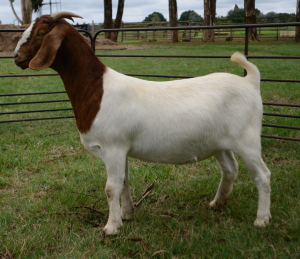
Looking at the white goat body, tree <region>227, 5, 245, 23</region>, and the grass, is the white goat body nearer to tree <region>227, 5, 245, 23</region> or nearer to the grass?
the grass

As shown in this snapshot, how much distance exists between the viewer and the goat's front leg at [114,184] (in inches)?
110

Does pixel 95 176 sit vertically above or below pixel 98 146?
below

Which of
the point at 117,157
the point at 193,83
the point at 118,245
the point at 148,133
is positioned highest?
the point at 193,83

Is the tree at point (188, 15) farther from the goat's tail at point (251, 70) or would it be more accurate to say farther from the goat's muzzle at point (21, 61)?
the goat's muzzle at point (21, 61)

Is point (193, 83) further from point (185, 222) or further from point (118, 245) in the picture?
point (118, 245)

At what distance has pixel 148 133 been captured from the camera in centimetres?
279

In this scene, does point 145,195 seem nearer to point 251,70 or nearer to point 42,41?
point 251,70

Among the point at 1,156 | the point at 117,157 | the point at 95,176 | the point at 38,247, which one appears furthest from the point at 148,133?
the point at 1,156

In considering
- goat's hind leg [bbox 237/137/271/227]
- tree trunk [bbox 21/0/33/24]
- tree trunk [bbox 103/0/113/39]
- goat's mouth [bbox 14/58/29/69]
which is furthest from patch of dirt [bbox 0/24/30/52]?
goat's hind leg [bbox 237/137/271/227]

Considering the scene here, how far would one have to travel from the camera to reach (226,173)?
131 inches

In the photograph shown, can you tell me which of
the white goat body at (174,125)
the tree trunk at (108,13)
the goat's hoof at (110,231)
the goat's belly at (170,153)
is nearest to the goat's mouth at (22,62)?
the white goat body at (174,125)

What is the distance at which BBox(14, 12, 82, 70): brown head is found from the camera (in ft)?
8.70

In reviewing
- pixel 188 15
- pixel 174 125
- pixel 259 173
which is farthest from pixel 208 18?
pixel 188 15

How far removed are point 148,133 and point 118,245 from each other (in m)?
0.92
